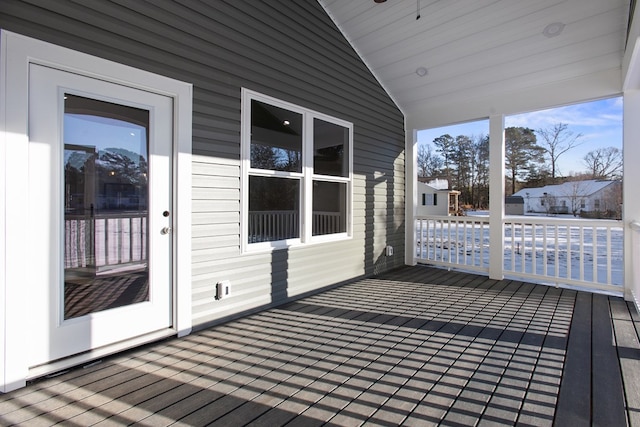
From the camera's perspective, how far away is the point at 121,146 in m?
2.53

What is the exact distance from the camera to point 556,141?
16.4ft

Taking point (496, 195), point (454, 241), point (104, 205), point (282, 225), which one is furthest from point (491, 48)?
point (104, 205)

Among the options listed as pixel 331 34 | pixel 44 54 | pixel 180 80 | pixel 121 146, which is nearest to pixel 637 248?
pixel 331 34

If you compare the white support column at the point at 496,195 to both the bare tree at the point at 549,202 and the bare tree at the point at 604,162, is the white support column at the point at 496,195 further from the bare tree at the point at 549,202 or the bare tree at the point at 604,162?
the bare tree at the point at 604,162

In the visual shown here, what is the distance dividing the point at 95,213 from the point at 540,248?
18.3 ft

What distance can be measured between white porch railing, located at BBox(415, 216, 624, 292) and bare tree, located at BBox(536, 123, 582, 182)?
35.8 inches

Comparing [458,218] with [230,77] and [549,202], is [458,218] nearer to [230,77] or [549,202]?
[549,202]

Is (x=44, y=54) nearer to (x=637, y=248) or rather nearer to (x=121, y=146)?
(x=121, y=146)

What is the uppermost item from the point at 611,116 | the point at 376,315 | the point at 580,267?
the point at 611,116

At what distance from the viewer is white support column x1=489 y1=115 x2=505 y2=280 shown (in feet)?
16.1

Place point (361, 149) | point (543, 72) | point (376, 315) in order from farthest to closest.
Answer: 1. point (361, 149)
2. point (543, 72)
3. point (376, 315)

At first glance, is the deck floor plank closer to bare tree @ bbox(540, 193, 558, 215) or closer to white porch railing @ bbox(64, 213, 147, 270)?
bare tree @ bbox(540, 193, 558, 215)

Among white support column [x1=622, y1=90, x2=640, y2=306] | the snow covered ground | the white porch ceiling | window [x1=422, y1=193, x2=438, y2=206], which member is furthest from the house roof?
window [x1=422, y1=193, x2=438, y2=206]

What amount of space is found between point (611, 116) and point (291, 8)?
14.6 feet
